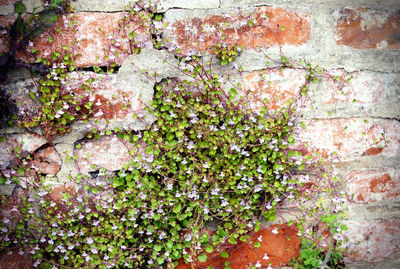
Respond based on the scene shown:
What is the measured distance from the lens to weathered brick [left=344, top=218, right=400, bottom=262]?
5.29 ft

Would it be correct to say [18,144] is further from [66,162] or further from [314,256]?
[314,256]

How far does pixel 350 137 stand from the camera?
154 cm

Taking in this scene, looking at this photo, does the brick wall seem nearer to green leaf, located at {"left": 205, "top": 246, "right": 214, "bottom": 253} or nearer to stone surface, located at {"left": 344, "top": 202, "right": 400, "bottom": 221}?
stone surface, located at {"left": 344, "top": 202, "right": 400, "bottom": 221}

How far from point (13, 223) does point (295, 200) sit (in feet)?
4.43

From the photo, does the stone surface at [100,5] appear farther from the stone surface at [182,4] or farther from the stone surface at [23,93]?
the stone surface at [23,93]

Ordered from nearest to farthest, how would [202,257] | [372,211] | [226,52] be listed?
[226,52] < [202,257] < [372,211]

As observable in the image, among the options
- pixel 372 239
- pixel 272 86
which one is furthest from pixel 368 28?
pixel 372 239

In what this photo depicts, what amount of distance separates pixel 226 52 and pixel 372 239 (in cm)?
123

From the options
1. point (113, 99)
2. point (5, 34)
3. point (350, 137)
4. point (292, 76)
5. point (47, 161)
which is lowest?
point (47, 161)

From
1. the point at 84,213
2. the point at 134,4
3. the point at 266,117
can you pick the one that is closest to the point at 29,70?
the point at 134,4

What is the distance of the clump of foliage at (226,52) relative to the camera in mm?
1395

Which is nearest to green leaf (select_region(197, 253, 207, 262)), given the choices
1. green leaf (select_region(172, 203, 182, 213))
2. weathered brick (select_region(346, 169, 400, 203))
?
green leaf (select_region(172, 203, 182, 213))

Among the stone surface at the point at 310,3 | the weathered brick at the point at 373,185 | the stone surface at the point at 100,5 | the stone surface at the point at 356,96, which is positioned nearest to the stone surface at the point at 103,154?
the stone surface at the point at 100,5

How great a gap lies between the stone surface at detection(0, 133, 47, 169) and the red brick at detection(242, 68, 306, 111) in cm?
97
